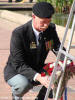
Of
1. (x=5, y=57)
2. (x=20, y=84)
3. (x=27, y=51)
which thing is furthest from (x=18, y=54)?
(x=5, y=57)

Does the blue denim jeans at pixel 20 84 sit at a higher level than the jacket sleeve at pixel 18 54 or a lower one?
lower

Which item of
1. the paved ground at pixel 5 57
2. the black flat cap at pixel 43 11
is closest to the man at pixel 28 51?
the black flat cap at pixel 43 11

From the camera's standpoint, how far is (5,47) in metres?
8.06

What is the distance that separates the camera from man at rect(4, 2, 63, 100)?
10.7 ft

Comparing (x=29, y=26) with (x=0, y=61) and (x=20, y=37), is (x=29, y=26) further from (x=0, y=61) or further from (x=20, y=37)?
(x=0, y=61)

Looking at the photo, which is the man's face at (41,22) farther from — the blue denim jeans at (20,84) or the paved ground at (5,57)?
the paved ground at (5,57)

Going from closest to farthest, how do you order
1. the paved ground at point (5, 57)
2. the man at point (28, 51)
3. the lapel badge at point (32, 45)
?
the man at point (28, 51) < the lapel badge at point (32, 45) < the paved ground at point (5, 57)

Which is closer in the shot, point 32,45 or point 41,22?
point 41,22

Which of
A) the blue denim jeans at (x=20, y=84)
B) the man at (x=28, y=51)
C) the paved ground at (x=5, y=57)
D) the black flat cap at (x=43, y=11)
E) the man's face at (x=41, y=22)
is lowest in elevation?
the paved ground at (x=5, y=57)

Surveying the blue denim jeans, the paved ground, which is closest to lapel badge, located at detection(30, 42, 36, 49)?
the blue denim jeans

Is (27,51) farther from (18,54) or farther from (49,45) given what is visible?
(49,45)

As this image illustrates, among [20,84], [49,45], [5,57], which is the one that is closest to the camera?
[20,84]

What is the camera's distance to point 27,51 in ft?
11.3

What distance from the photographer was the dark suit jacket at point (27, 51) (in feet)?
10.9
